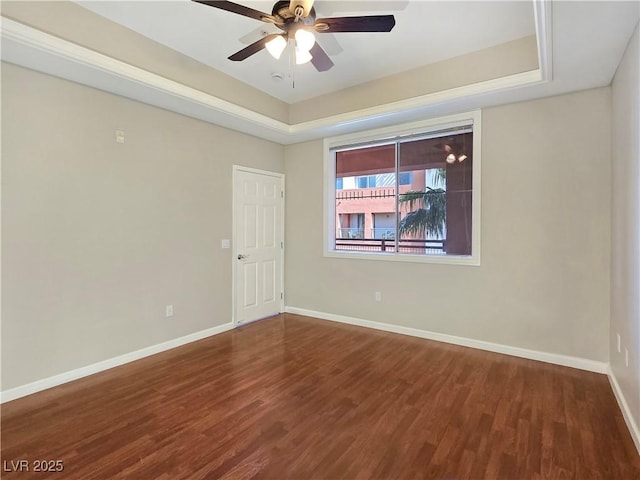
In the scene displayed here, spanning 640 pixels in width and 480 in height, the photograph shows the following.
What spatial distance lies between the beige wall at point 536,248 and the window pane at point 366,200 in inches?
23.2

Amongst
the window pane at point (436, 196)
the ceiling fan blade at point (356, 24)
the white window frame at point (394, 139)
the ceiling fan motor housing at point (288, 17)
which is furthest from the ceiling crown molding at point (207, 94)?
the ceiling fan motor housing at point (288, 17)

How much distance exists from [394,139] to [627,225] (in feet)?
→ 8.72

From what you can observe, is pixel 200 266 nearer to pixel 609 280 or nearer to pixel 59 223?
pixel 59 223

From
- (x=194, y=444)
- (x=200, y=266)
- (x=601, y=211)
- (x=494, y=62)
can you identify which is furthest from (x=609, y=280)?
→ (x=200, y=266)

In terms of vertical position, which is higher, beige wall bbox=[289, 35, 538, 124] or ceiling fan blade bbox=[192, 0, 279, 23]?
beige wall bbox=[289, 35, 538, 124]

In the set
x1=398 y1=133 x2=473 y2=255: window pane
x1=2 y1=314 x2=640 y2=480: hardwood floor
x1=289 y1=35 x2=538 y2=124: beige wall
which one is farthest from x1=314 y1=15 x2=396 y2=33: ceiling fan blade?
x1=2 y1=314 x2=640 y2=480: hardwood floor

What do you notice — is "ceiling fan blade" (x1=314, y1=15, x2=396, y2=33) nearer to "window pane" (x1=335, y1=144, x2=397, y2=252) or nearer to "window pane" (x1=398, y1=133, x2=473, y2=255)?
"window pane" (x1=398, y1=133, x2=473, y2=255)

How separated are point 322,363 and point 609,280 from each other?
9.21ft

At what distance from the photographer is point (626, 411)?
227 cm

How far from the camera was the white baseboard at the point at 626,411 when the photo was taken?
2000 mm

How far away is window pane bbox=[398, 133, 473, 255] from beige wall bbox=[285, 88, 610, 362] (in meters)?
0.24

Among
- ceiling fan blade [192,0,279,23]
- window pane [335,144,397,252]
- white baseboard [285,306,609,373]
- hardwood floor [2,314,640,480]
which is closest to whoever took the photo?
hardwood floor [2,314,640,480]

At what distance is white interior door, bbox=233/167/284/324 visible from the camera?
451cm

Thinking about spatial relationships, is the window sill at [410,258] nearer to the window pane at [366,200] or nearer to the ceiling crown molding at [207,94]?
the window pane at [366,200]
